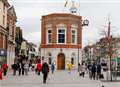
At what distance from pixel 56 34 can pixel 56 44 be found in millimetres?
1939

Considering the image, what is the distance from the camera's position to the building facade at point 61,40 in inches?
3489

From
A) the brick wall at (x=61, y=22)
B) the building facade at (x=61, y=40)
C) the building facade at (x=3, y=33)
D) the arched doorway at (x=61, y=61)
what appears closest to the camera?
the building facade at (x=3, y=33)

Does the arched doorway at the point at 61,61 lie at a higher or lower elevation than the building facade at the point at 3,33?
lower

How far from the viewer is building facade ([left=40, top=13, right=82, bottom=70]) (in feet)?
291

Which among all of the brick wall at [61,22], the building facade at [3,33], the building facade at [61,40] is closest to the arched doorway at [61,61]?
the building facade at [61,40]

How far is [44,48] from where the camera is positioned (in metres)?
89.8

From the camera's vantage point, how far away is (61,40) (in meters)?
89.4

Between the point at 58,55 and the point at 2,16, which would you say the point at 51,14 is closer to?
the point at 58,55

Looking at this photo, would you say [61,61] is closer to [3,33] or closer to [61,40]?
[61,40]

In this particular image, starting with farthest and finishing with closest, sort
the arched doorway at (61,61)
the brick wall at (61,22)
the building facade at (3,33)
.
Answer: the brick wall at (61,22)
the arched doorway at (61,61)
the building facade at (3,33)

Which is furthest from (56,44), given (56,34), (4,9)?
(4,9)

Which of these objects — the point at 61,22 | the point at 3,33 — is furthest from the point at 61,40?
the point at 3,33

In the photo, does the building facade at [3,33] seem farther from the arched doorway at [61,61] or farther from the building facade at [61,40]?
the arched doorway at [61,61]

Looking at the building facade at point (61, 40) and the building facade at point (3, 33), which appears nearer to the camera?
the building facade at point (3, 33)
